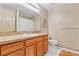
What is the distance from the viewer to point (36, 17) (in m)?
1.99

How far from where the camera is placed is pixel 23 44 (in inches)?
70.8

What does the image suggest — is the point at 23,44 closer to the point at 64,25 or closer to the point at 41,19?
the point at 41,19

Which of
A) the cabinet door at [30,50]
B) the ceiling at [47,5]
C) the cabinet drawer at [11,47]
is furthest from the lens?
the cabinet door at [30,50]

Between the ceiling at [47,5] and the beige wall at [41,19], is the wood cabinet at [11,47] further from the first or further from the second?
the ceiling at [47,5]

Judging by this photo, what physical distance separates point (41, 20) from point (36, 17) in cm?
12

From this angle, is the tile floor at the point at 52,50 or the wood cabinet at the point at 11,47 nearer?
the wood cabinet at the point at 11,47

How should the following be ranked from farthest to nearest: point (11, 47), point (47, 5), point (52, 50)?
point (52, 50), point (47, 5), point (11, 47)

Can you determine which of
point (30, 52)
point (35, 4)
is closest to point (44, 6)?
point (35, 4)

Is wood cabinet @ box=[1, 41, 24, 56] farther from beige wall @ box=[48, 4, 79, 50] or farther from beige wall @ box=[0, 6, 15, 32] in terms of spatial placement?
beige wall @ box=[48, 4, 79, 50]

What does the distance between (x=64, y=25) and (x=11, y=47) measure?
2.85 ft

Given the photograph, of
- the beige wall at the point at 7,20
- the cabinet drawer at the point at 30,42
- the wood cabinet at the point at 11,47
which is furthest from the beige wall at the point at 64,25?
the beige wall at the point at 7,20

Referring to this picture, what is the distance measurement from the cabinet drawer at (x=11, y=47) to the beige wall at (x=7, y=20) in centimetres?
40

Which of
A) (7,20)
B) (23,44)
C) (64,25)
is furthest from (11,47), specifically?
(64,25)

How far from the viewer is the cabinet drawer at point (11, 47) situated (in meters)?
1.41
